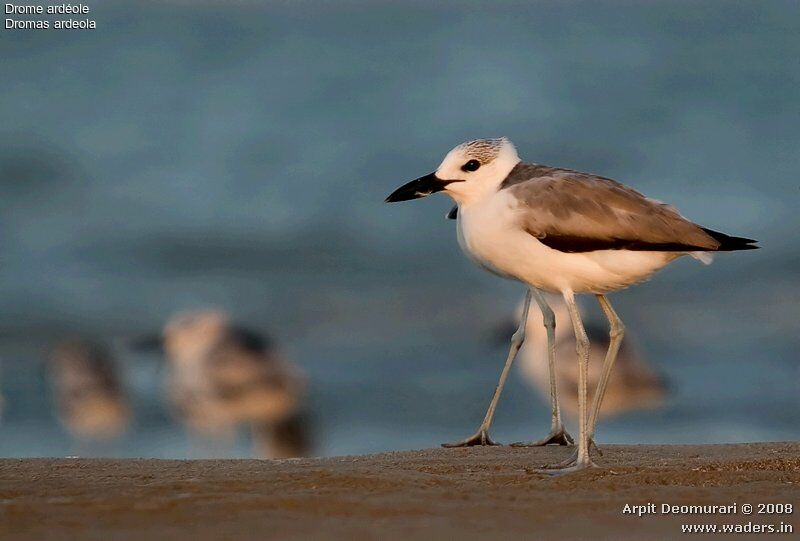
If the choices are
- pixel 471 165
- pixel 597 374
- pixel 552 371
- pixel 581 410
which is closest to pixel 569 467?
pixel 581 410

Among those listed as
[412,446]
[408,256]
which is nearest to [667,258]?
[412,446]

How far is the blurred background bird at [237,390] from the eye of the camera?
14.8 meters

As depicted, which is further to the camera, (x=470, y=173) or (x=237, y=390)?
(x=237, y=390)

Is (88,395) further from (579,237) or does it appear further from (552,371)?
(579,237)

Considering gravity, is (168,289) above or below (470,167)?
above

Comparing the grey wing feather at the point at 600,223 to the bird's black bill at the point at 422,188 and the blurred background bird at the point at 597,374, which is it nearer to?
the bird's black bill at the point at 422,188

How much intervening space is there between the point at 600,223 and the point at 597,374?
855 cm

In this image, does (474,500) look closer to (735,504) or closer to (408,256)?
(735,504)

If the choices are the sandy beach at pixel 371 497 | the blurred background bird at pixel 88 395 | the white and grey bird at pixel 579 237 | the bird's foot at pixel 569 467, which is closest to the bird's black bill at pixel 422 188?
the white and grey bird at pixel 579 237

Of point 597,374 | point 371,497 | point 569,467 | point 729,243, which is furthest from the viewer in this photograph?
point 597,374

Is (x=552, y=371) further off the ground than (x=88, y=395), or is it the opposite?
(x=88, y=395)

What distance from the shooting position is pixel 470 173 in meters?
7.03

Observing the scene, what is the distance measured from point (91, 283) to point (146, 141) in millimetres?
5327

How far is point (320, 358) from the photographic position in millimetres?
16484
